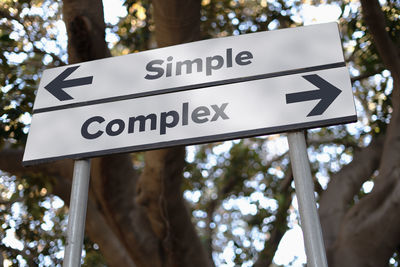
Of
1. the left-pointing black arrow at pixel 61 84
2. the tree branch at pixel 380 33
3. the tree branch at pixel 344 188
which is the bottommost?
the left-pointing black arrow at pixel 61 84

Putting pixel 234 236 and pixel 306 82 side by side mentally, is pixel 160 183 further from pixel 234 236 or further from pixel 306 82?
pixel 234 236

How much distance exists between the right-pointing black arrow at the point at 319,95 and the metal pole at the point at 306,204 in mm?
117

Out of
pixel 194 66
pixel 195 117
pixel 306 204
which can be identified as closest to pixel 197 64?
pixel 194 66

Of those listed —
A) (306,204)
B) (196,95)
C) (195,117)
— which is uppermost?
(196,95)

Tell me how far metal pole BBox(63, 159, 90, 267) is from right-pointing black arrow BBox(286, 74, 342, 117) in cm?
84

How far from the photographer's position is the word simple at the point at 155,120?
193 centimetres

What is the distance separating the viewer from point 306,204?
5.35 feet

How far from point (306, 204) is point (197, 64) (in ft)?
2.60

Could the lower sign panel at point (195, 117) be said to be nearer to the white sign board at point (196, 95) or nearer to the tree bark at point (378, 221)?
the white sign board at point (196, 95)

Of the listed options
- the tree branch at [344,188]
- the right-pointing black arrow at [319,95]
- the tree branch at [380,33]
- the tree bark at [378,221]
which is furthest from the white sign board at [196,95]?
the tree branch at [344,188]

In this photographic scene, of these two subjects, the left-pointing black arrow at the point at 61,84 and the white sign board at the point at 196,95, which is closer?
the white sign board at the point at 196,95

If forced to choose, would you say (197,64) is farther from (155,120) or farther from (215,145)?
(215,145)

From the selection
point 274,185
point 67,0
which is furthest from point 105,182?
point 274,185

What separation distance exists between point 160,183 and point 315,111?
2295mm
